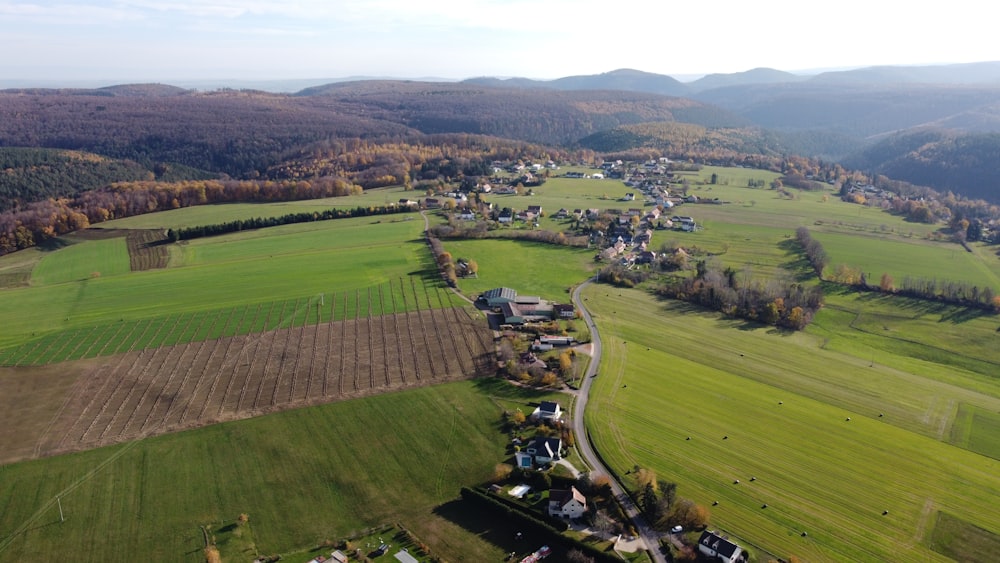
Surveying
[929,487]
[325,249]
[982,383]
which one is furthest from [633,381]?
Result: [325,249]

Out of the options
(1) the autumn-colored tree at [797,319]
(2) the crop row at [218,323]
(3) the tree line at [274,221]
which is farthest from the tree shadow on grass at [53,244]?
(1) the autumn-colored tree at [797,319]

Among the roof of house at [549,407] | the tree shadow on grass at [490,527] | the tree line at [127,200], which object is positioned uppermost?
the tree line at [127,200]

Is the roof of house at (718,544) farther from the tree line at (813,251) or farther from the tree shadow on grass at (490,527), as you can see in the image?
the tree line at (813,251)

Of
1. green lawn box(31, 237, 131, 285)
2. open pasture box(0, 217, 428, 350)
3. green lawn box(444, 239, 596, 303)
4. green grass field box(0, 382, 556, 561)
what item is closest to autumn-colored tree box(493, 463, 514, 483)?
green grass field box(0, 382, 556, 561)

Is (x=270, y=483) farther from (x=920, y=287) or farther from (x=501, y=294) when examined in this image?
(x=920, y=287)

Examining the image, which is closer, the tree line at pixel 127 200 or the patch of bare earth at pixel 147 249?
the patch of bare earth at pixel 147 249

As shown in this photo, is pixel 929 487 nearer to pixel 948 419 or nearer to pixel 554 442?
pixel 948 419
